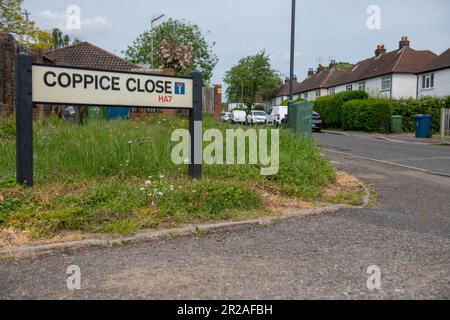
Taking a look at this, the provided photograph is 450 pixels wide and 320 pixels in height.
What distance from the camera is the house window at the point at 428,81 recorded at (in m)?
37.4

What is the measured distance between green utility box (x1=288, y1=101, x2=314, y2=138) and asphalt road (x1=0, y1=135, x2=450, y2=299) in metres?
5.52

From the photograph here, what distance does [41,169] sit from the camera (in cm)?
627

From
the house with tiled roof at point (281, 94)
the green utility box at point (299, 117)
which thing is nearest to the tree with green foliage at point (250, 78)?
the house with tiled roof at point (281, 94)

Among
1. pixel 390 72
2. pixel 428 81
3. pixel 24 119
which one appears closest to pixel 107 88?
Result: pixel 24 119

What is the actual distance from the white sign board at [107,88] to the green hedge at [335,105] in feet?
97.1

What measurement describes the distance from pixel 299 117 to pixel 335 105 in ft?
84.4

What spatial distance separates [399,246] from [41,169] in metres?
4.72

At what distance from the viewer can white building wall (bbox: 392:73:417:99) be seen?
1634 inches

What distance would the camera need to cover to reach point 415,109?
2920 cm

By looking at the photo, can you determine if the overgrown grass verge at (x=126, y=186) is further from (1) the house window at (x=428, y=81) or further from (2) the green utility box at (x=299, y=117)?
(1) the house window at (x=428, y=81)

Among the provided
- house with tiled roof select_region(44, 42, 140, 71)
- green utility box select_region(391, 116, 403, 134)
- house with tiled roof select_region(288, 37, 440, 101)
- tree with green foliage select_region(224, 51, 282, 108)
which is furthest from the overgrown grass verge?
tree with green foliage select_region(224, 51, 282, 108)

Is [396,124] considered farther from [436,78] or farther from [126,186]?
[126,186]

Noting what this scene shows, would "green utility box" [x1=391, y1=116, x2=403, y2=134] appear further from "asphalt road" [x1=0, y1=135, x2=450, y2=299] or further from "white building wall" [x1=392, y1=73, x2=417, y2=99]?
"asphalt road" [x1=0, y1=135, x2=450, y2=299]
